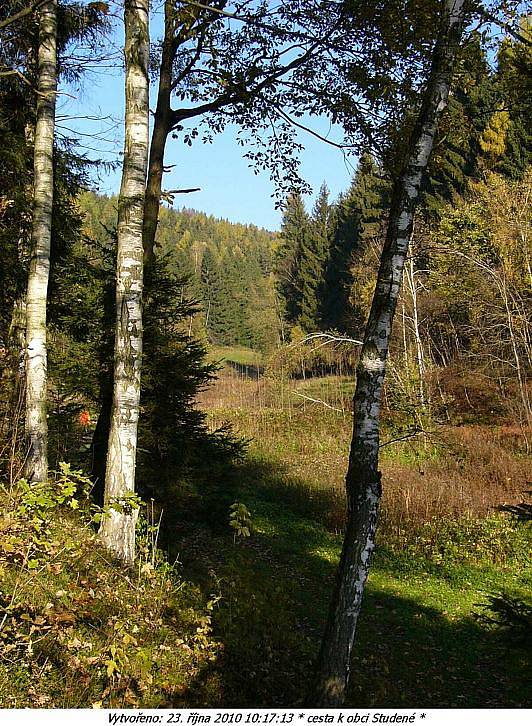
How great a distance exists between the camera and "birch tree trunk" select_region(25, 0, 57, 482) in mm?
6621

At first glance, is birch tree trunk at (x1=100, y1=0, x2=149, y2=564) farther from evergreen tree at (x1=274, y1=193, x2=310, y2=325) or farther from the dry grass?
evergreen tree at (x1=274, y1=193, x2=310, y2=325)

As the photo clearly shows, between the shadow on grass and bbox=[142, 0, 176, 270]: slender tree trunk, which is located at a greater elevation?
bbox=[142, 0, 176, 270]: slender tree trunk

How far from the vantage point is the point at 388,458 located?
1772cm

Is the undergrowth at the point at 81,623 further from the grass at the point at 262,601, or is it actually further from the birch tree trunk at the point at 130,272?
the birch tree trunk at the point at 130,272

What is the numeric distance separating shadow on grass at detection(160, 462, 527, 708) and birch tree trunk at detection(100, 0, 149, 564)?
4.53 ft

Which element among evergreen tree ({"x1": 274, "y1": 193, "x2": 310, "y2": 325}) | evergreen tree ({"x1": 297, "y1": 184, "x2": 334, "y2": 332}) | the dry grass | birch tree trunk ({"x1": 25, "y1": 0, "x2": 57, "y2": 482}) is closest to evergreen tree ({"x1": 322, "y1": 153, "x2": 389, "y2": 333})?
evergreen tree ({"x1": 297, "y1": 184, "x2": 334, "y2": 332})

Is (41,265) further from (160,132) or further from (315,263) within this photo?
(315,263)

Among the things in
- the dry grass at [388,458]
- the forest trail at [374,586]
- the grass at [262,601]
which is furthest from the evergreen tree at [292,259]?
the grass at [262,601]

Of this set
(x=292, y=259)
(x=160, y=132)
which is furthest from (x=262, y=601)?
(x=292, y=259)

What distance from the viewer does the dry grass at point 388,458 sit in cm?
1247

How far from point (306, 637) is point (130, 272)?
404cm

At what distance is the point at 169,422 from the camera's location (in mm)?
8359

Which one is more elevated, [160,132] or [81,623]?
[160,132]

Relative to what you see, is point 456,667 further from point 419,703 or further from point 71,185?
point 71,185
